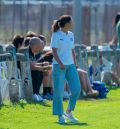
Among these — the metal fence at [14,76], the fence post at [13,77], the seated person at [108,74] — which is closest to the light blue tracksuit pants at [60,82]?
the metal fence at [14,76]

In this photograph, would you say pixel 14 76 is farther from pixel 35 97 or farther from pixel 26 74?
pixel 35 97

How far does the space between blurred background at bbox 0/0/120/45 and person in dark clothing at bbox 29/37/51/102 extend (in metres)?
13.1

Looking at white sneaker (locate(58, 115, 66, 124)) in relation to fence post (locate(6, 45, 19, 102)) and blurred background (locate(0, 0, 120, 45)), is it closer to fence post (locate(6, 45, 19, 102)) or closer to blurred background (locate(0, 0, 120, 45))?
fence post (locate(6, 45, 19, 102))

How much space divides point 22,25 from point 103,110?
17.1m

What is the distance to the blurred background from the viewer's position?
32.9 metres

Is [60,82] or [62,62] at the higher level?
[62,62]

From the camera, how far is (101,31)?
35250 millimetres

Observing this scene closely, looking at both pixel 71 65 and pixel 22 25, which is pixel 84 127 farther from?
pixel 22 25

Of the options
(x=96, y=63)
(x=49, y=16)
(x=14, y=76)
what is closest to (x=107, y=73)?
(x=96, y=63)

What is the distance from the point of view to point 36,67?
1844 cm

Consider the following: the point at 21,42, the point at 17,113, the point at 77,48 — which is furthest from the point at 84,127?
the point at 77,48

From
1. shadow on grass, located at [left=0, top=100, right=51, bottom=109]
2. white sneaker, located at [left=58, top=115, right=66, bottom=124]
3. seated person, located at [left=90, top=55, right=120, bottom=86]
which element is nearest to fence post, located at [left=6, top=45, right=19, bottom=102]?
shadow on grass, located at [left=0, top=100, right=51, bottom=109]

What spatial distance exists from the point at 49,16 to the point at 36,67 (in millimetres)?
14714

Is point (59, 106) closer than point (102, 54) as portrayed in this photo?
Yes
